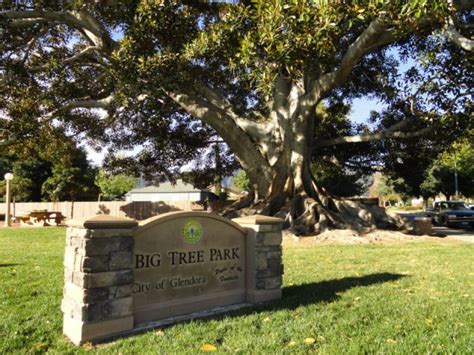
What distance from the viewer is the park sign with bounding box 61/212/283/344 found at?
421 cm

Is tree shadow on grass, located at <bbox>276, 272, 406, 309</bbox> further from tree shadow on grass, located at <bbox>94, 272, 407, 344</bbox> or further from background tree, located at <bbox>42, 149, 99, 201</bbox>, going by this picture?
background tree, located at <bbox>42, 149, 99, 201</bbox>

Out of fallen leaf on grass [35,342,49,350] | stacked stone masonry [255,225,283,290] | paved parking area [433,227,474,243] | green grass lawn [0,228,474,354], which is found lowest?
fallen leaf on grass [35,342,49,350]

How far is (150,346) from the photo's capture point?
3.93 metres

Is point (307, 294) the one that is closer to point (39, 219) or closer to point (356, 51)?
point (356, 51)

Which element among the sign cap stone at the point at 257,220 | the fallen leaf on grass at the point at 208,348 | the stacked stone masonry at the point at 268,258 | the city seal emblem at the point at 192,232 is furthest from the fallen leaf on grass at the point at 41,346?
the sign cap stone at the point at 257,220

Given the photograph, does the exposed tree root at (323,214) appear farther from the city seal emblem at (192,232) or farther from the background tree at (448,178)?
the background tree at (448,178)

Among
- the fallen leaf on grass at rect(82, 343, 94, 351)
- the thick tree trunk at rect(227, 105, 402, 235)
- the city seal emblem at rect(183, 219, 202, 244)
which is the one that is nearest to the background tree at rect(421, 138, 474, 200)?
the thick tree trunk at rect(227, 105, 402, 235)

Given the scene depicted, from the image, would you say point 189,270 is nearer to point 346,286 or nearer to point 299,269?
point 346,286

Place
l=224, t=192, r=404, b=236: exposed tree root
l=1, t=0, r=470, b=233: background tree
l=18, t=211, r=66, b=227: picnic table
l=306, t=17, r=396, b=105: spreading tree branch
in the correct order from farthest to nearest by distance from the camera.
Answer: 1. l=18, t=211, r=66, b=227: picnic table
2. l=224, t=192, r=404, b=236: exposed tree root
3. l=306, t=17, r=396, b=105: spreading tree branch
4. l=1, t=0, r=470, b=233: background tree

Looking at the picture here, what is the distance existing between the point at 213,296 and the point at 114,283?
1.37m

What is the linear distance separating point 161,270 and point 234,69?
8700 mm

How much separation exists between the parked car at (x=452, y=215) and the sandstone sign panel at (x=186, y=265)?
20747 mm

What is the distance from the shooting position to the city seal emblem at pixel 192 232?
198 inches

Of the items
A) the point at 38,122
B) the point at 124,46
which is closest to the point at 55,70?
the point at 38,122
